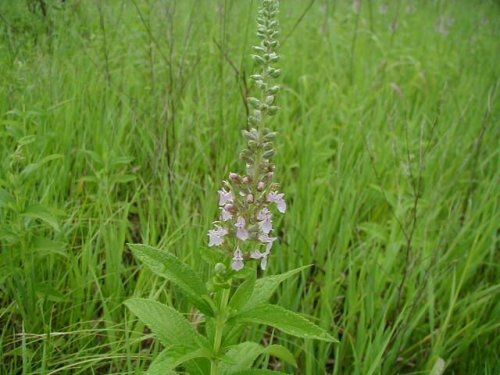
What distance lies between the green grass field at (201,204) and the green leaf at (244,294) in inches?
22.2

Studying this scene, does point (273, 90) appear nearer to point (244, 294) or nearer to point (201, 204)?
point (244, 294)

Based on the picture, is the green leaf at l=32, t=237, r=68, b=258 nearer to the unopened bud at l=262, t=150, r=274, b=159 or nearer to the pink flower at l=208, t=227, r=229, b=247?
the pink flower at l=208, t=227, r=229, b=247

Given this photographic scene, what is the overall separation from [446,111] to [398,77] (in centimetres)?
109

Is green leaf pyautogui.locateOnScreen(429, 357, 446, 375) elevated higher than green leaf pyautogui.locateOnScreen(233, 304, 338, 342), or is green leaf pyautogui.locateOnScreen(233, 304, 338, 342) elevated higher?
green leaf pyautogui.locateOnScreen(233, 304, 338, 342)

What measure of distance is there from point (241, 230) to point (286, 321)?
31 cm

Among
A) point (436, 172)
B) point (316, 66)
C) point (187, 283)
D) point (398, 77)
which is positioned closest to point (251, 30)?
point (316, 66)

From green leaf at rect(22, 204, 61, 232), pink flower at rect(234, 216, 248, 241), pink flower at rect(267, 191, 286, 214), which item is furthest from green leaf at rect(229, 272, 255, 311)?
green leaf at rect(22, 204, 61, 232)

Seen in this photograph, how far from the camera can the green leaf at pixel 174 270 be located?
1.45 meters

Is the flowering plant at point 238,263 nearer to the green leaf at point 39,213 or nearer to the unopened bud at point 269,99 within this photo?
the unopened bud at point 269,99

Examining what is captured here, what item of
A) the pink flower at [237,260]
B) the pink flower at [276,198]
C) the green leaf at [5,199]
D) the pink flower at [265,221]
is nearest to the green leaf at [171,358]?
the pink flower at [237,260]

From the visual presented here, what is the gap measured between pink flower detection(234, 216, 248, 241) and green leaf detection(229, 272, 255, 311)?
120mm

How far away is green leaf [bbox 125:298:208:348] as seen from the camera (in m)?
1.49

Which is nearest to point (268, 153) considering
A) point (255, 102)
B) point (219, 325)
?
point (255, 102)

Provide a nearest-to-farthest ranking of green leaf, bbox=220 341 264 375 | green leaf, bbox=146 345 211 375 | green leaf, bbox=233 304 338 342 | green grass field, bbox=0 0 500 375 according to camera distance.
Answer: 1. green leaf, bbox=146 345 211 375
2. green leaf, bbox=233 304 338 342
3. green leaf, bbox=220 341 264 375
4. green grass field, bbox=0 0 500 375
